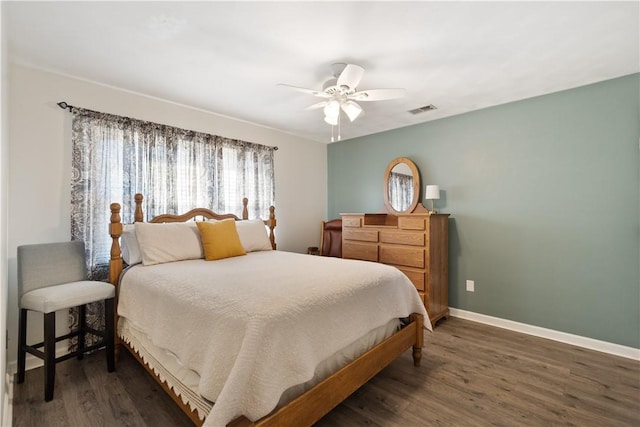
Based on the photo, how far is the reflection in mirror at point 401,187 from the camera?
151 inches

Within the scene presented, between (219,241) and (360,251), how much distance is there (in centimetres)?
171

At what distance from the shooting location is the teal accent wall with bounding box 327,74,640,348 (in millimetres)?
2516

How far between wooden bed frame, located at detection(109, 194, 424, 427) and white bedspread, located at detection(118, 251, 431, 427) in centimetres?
10

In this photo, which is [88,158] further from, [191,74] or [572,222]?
[572,222]

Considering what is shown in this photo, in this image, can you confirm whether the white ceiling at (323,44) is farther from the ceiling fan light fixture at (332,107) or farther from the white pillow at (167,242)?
the white pillow at (167,242)

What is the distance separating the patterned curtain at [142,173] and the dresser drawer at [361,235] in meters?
Answer: 1.23

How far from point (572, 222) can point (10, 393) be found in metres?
4.66

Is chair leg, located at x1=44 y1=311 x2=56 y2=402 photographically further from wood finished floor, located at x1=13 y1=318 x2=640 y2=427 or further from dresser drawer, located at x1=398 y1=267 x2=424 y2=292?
dresser drawer, located at x1=398 y1=267 x2=424 y2=292

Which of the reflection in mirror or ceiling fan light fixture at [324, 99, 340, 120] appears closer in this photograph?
ceiling fan light fixture at [324, 99, 340, 120]

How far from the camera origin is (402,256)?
10.6 ft

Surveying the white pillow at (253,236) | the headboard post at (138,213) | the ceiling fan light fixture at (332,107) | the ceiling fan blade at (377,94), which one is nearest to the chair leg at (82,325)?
the headboard post at (138,213)

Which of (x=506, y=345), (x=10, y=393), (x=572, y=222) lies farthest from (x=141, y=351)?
(x=572, y=222)

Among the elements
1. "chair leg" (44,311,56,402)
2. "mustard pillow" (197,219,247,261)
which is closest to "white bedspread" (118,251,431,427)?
"mustard pillow" (197,219,247,261)

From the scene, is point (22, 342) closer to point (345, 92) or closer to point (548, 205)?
point (345, 92)
